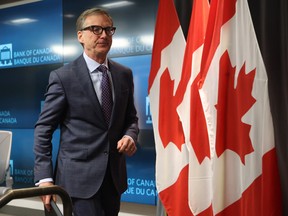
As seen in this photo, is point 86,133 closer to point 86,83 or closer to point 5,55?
point 86,83

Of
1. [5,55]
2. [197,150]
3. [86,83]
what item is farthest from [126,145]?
[5,55]

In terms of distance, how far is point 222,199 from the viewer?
211 cm

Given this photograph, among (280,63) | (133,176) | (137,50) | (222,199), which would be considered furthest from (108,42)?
(133,176)

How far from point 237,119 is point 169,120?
0.50 metres

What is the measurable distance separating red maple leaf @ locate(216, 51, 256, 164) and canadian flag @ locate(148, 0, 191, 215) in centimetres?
37

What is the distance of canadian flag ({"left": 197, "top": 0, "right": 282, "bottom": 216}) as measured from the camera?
2082 mm

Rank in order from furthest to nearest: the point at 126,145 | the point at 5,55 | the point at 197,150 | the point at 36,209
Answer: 1. the point at 5,55
2. the point at 36,209
3. the point at 197,150
4. the point at 126,145

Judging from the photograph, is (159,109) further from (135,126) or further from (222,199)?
(222,199)

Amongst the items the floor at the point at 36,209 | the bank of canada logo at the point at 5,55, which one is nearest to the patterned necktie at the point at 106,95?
the floor at the point at 36,209

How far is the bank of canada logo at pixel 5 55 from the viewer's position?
4180 mm

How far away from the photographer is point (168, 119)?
2453 mm

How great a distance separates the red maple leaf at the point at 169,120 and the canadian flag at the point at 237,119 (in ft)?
1.06

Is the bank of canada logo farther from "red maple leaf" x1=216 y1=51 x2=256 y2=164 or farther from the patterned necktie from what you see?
"red maple leaf" x1=216 y1=51 x2=256 y2=164

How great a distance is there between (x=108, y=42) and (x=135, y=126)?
472 mm
